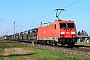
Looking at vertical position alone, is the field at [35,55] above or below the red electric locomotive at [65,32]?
below

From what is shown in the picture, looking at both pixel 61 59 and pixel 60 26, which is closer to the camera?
pixel 61 59

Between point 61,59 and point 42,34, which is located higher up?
point 42,34

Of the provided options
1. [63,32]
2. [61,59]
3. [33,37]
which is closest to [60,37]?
[63,32]

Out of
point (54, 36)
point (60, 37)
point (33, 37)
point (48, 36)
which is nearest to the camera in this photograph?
point (60, 37)

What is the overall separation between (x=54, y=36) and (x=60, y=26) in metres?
2.76

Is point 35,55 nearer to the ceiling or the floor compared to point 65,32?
nearer to the floor

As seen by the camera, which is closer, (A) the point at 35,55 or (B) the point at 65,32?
(A) the point at 35,55

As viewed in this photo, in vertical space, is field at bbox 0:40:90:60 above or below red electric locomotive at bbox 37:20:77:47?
below

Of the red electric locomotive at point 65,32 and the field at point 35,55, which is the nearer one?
the field at point 35,55

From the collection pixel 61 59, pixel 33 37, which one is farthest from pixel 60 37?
pixel 33 37

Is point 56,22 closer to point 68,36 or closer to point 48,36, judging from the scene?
point 68,36

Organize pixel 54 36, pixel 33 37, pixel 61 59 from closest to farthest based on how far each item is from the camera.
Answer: pixel 61 59, pixel 54 36, pixel 33 37

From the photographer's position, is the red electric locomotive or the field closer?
the field

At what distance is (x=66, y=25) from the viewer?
35.4 m
